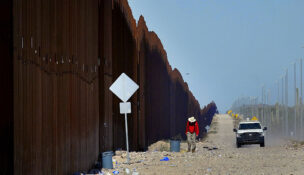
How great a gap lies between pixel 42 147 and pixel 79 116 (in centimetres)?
398

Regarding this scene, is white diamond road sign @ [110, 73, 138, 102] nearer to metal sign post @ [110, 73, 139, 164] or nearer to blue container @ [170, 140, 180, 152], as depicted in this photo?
metal sign post @ [110, 73, 139, 164]

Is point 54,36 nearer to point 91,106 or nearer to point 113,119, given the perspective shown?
point 91,106

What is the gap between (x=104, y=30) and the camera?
21.1 metres

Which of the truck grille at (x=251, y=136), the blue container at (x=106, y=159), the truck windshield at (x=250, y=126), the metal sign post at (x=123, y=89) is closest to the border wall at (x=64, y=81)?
the blue container at (x=106, y=159)

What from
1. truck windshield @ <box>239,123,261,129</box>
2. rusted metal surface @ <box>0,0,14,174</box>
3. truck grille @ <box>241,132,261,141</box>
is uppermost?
rusted metal surface @ <box>0,0,14,174</box>

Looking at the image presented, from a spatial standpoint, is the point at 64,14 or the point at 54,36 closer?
the point at 54,36

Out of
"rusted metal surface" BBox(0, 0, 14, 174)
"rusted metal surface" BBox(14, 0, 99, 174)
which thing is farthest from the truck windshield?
"rusted metal surface" BBox(0, 0, 14, 174)

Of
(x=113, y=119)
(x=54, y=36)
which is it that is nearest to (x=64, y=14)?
(x=54, y=36)

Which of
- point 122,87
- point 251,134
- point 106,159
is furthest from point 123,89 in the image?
point 251,134

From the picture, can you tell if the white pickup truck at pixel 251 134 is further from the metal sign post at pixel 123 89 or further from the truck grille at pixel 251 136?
the metal sign post at pixel 123 89

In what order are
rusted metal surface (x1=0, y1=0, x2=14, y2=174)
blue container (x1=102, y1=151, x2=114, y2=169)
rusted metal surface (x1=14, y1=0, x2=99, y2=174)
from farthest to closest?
blue container (x1=102, y1=151, x2=114, y2=169) → rusted metal surface (x1=14, y1=0, x2=99, y2=174) → rusted metal surface (x1=0, y1=0, x2=14, y2=174)

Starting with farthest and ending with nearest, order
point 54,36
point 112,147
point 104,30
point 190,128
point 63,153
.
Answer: point 190,128 → point 112,147 → point 104,30 → point 63,153 → point 54,36

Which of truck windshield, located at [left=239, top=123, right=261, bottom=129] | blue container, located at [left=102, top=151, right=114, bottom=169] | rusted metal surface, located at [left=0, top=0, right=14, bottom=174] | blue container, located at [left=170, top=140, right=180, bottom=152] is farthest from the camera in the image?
truck windshield, located at [left=239, top=123, right=261, bottom=129]

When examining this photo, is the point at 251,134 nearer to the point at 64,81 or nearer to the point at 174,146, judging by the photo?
the point at 174,146
